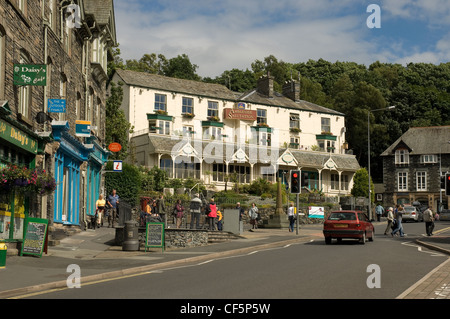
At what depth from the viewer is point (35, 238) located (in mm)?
18031

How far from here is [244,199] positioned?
165ft

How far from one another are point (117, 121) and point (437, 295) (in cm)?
3966

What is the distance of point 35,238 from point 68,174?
8469 millimetres

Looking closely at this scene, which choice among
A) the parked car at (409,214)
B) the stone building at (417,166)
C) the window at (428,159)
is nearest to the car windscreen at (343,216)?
the parked car at (409,214)

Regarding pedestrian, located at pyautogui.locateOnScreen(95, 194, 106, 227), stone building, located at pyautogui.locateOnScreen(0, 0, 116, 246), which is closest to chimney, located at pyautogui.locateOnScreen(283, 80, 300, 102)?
stone building, located at pyautogui.locateOnScreen(0, 0, 116, 246)

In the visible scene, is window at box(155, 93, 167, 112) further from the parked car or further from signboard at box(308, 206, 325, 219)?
the parked car

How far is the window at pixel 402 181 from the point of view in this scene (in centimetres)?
7962

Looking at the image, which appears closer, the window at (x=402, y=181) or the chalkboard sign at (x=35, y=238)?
the chalkboard sign at (x=35, y=238)

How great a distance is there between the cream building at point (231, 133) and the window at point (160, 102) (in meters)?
0.09

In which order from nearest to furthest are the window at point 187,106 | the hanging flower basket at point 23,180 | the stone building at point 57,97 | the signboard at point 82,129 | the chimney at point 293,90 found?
1. the hanging flower basket at point 23,180
2. the stone building at point 57,97
3. the signboard at point 82,129
4. the window at point 187,106
5. the chimney at point 293,90

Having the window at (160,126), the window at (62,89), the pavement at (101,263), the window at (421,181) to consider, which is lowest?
the pavement at (101,263)

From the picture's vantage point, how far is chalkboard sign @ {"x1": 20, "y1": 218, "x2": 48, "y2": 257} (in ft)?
59.0

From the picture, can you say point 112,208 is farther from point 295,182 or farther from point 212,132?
point 212,132

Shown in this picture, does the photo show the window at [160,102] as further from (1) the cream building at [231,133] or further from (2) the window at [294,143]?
(2) the window at [294,143]
